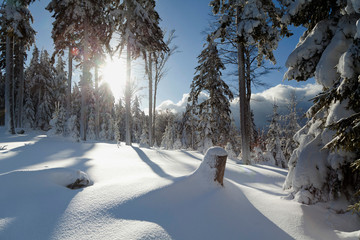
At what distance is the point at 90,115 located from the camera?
3547cm

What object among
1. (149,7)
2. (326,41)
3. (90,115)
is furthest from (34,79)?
(326,41)

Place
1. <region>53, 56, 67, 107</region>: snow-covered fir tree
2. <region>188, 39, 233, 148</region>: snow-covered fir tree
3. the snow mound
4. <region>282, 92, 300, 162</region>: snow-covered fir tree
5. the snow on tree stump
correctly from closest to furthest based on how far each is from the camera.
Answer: the snow mound → the snow on tree stump → <region>188, 39, 233, 148</region>: snow-covered fir tree → <region>282, 92, 300, 162</region>: snow-covered fir tree → <region>53, 56, 67, 107</region>: snow-covered fir tree

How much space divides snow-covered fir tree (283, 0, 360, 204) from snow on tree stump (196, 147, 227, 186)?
1494 millimetres

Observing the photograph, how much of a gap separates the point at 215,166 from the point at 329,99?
2370mm

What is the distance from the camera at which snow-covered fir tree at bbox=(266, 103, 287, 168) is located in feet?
52.1

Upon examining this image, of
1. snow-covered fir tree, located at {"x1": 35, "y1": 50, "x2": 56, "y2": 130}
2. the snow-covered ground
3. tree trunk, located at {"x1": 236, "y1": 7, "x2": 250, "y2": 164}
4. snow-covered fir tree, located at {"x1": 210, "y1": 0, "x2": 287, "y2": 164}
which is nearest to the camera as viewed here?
the snow-covered ground

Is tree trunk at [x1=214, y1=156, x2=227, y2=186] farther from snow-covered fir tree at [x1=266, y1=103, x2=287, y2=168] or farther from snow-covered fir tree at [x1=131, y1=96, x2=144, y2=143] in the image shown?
snow-covered fir tree at [x1=131, y1=96, x2=144, y2=143]

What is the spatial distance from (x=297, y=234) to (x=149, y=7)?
1604 centimetres

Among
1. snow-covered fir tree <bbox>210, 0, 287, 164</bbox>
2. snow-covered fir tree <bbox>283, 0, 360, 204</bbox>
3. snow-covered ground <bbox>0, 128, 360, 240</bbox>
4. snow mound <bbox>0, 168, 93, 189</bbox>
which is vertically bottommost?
snow-covered ground <bbox>0, 128, 360, 240</bbox>

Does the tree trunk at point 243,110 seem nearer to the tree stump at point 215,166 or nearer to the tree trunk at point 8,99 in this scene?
the tree stump at point 215,166

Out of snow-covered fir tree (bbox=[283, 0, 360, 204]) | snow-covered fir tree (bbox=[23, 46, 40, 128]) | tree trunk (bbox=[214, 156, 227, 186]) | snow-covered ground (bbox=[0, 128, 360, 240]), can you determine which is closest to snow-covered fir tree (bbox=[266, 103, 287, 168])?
snow-covered fir tree (bbox=[283, 0, 360, 204])

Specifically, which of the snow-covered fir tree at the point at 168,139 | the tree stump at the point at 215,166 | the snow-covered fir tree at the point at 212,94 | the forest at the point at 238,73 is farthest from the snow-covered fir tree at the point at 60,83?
the tree stump at the point at 215,166

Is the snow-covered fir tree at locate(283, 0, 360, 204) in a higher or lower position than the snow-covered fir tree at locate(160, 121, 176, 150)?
higher

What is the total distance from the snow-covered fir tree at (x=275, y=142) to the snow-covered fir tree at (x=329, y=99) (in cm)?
1175
